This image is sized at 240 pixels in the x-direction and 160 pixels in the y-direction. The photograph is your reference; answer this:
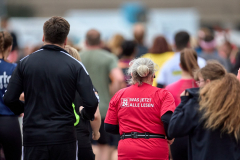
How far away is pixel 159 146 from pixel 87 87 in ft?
3.12

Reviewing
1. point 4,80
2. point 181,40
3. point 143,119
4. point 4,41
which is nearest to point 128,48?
point 181,40

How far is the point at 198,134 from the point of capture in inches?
136

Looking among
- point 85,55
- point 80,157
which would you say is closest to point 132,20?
point 85,55

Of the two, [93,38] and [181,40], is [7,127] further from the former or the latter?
[181,40]

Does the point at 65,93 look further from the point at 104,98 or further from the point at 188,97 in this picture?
the point at 104,98

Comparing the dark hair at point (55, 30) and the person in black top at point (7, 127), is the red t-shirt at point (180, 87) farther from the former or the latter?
the person in black top at point (7, 127)

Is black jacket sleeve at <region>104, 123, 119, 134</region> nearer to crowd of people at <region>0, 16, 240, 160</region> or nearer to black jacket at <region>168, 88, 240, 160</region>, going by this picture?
crowd of people at <region>0, 16, 240, 160</region>

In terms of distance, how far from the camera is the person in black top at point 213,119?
3348 mm

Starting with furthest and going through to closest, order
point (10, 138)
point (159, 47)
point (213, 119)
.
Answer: point (159, 47) → point (10, 138) → point (213, 119)

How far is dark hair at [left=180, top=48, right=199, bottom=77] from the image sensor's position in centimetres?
503

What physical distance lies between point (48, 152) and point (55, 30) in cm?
116

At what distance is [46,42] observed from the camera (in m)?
3.75

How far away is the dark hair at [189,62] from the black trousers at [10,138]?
2.28 metres

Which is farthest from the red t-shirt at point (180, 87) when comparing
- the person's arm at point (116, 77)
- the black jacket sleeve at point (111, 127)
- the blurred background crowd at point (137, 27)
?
the blurred background crowd at point (137, 27)
